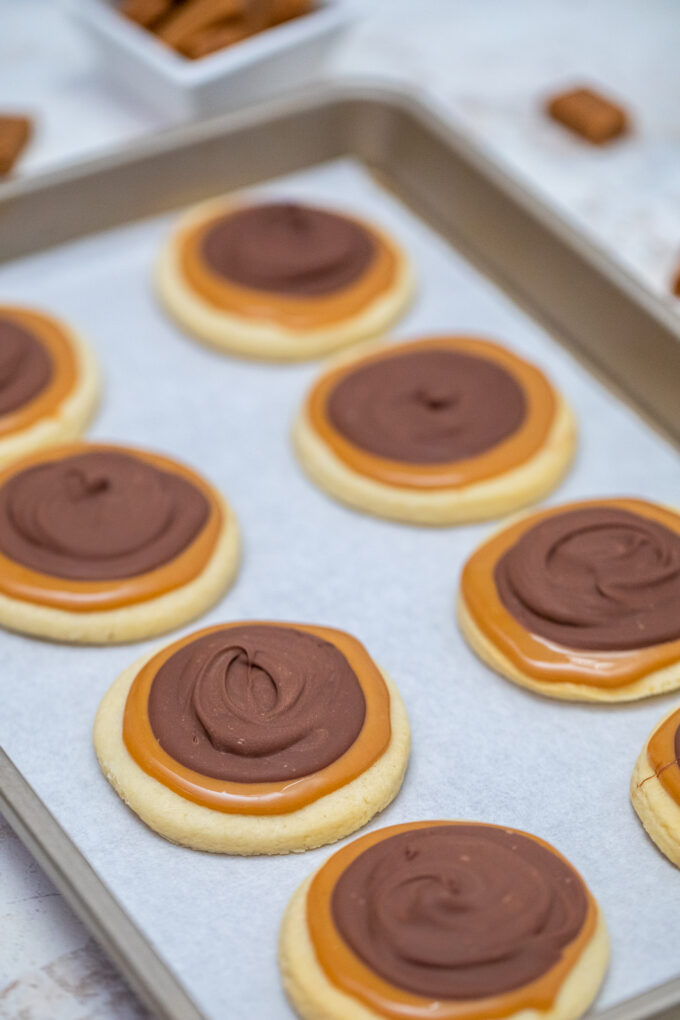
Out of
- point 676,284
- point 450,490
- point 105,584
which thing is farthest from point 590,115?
point 105,584

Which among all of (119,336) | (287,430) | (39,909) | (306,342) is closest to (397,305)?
(306,342)

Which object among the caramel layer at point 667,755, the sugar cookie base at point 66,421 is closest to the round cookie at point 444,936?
the caramel layer at point 667,755

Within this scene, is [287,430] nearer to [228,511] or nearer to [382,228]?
[228,511]

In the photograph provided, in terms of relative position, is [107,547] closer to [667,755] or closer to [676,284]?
[667,755]

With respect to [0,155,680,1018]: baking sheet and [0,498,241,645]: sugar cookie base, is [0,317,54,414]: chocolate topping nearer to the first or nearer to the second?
[0,155,680,1018]: baking sheet

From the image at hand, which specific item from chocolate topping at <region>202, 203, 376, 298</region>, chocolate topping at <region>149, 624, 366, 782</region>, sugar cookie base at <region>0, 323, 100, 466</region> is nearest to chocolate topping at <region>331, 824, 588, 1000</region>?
chocolate topping at <region>149, 624, 366, 782</region>
